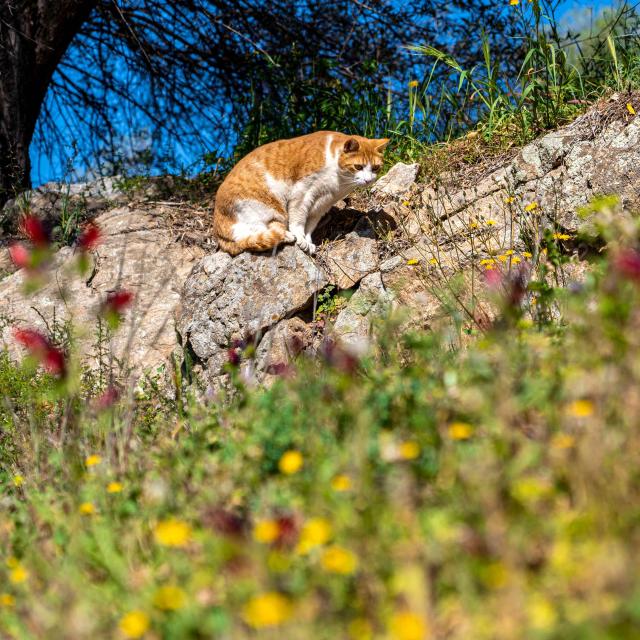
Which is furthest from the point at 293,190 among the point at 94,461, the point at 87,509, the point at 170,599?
the point at 170,599

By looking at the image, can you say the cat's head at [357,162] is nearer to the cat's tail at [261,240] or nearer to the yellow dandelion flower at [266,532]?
the cat's tail at [261,240]

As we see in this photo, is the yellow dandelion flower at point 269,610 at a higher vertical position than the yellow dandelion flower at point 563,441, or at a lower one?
lower

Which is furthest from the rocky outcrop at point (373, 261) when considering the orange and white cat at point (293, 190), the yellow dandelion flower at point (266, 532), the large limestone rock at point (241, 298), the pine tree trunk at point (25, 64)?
the yellow dandelion flower at point (266, 532)

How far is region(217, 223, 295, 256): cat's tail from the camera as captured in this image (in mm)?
4504

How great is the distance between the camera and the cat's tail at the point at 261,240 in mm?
4504

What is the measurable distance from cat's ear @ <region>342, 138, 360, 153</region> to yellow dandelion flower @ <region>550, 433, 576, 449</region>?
323 centimetres

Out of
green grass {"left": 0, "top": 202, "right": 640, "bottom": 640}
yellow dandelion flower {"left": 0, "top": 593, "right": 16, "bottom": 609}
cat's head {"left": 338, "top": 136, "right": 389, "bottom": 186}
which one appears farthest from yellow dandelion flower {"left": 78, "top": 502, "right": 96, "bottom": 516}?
cat's head {"left": 338, "top": 136, "right": 389, "bottom": 186}

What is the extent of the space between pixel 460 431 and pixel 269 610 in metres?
0.70

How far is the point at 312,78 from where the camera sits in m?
6.49

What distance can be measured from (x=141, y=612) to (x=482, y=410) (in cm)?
94

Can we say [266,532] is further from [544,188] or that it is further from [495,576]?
[544,188]

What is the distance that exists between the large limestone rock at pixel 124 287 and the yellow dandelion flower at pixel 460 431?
305cm

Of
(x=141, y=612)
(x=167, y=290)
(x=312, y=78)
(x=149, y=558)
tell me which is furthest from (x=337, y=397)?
(x=312, y=78)

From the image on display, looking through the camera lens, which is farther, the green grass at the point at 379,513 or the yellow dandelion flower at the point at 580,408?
the yellow dandelion flower at the point at 580,408
